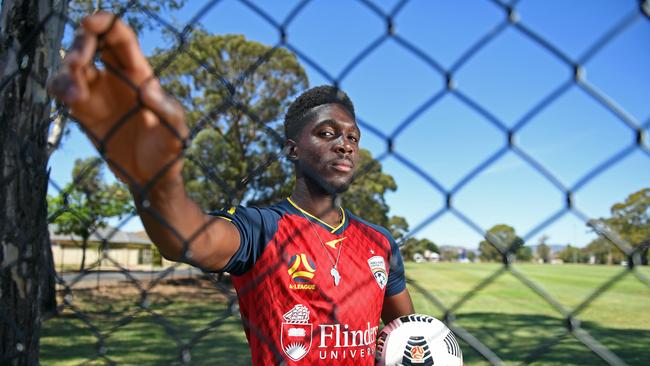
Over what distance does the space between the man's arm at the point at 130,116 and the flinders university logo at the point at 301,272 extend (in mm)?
745

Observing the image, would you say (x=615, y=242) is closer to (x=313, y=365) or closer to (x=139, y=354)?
(x=313, y=365)

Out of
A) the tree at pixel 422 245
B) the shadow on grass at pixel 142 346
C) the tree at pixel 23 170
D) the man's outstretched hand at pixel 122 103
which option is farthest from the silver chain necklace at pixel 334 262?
the shadow on grass at pixel 142 346

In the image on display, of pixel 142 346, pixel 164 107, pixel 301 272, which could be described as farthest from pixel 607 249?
pixel 142 346

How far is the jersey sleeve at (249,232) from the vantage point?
1687mm

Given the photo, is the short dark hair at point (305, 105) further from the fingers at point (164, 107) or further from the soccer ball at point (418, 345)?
the fingers at point (164, 107)

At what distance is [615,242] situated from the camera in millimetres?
939

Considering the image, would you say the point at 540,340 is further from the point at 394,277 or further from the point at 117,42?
the point at 117,42

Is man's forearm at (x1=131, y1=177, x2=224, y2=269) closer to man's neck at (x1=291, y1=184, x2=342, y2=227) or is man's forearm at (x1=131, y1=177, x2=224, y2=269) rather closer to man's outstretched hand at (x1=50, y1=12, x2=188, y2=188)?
man's outstretched hand at (x1=50, y1=12, x2=188, y2=188)

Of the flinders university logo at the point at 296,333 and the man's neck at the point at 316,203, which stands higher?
the man's neck at the point at 316,203

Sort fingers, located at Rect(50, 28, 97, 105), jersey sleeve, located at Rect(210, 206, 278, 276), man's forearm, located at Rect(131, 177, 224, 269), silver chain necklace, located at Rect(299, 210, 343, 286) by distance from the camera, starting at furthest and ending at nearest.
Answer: silver chain necklace, located at Rect(299, 210, 343, 286) → jersey sleeve, located at Rect(210, 206, 278, 276) → man's forearm, located at Rect(131, 177, 224, 269) → fingers, located at Rect(50, 28, 97, 105)

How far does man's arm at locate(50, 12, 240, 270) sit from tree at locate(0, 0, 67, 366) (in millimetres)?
1237

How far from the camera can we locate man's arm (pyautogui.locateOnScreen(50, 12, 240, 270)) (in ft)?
3.21

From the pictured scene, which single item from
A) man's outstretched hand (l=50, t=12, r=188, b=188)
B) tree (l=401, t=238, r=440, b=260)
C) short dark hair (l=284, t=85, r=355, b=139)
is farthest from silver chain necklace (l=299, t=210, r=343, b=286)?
man's outstretched hand (l=50, t=12, r=188, b=188)

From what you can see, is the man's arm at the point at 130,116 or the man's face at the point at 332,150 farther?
the man's face at the point at 332,150
